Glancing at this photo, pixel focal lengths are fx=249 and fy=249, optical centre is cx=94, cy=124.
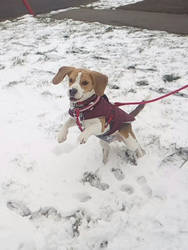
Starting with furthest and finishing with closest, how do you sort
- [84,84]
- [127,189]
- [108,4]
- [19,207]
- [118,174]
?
[108,4]
[118,174]
[127,189]
[19,207]
[84,84]

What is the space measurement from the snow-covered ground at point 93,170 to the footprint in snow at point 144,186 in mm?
10

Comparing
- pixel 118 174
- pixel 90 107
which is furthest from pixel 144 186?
pixel 90 107

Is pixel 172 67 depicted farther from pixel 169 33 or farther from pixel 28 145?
pixel 28 145

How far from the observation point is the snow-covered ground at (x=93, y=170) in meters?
2.21

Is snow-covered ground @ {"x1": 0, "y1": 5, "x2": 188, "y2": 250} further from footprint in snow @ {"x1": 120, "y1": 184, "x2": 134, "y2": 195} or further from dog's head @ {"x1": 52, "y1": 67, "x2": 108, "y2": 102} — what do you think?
dog's head @ {"x1": 52, "y1": 67, "x2": 108, "y2": 102}

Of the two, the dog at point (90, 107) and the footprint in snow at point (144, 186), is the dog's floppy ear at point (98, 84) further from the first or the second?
the footprint in snow at point (144, 186)

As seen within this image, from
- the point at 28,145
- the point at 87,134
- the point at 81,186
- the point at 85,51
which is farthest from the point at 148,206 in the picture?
the point at 85,51

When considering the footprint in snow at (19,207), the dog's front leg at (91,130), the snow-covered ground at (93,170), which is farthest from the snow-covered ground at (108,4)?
the footprint in snow at (19,207)

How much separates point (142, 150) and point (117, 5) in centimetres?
882

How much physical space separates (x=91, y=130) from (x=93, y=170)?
751 mm

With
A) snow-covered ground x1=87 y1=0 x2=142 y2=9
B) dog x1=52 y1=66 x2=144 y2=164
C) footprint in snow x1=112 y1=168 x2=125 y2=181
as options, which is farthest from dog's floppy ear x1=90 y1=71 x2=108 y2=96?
snow-covered ground x1=87 y1=0 x2=142 y2=9

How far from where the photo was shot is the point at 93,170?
→ 288 centimetres

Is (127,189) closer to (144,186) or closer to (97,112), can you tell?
(144,186)

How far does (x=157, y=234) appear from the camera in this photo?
2.16 metres
